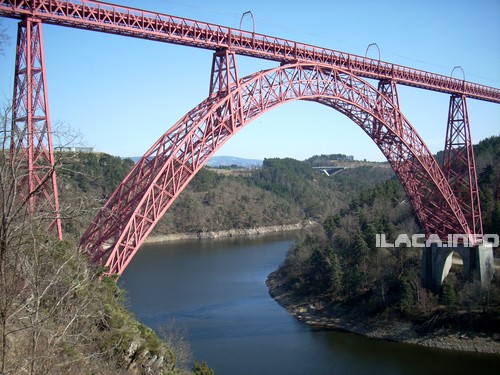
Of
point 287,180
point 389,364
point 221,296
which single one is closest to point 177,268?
point 221,296

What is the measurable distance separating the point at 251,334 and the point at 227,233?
1431 inches

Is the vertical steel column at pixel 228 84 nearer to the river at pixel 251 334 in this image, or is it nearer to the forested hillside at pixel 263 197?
the river at pixel 251 334

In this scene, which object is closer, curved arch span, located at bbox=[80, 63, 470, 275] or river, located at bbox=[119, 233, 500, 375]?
curved arch span, located at bbox=[80, 63, 470, 275]

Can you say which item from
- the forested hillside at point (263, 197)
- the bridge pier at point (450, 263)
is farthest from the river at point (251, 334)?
the forested hillside at point (263, 197)

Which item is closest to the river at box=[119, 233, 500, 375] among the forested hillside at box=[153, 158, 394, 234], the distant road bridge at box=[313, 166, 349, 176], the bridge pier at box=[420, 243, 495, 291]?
the bridge pier at box=[420, 243, 495, 291]

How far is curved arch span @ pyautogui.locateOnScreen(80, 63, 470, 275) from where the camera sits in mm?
9867

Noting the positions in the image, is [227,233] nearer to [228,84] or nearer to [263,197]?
[263,197]

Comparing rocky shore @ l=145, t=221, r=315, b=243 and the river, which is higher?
rocky shore @ l=145, t=221, r=315, b=243

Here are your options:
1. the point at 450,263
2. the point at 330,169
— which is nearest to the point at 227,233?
the point at 450,263

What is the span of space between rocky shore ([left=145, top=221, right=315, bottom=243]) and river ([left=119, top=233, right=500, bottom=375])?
19.0 meters

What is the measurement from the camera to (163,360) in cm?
809

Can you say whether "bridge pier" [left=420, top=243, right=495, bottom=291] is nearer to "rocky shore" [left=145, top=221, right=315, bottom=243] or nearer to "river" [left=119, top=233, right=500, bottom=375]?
"river" [left=119, top=233, right=500, bottom=375]

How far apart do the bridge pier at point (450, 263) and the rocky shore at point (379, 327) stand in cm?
222

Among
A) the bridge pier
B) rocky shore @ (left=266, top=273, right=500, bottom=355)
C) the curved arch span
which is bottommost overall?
rocky shore @ (left=266, top=273, right=500, bottom=355)
